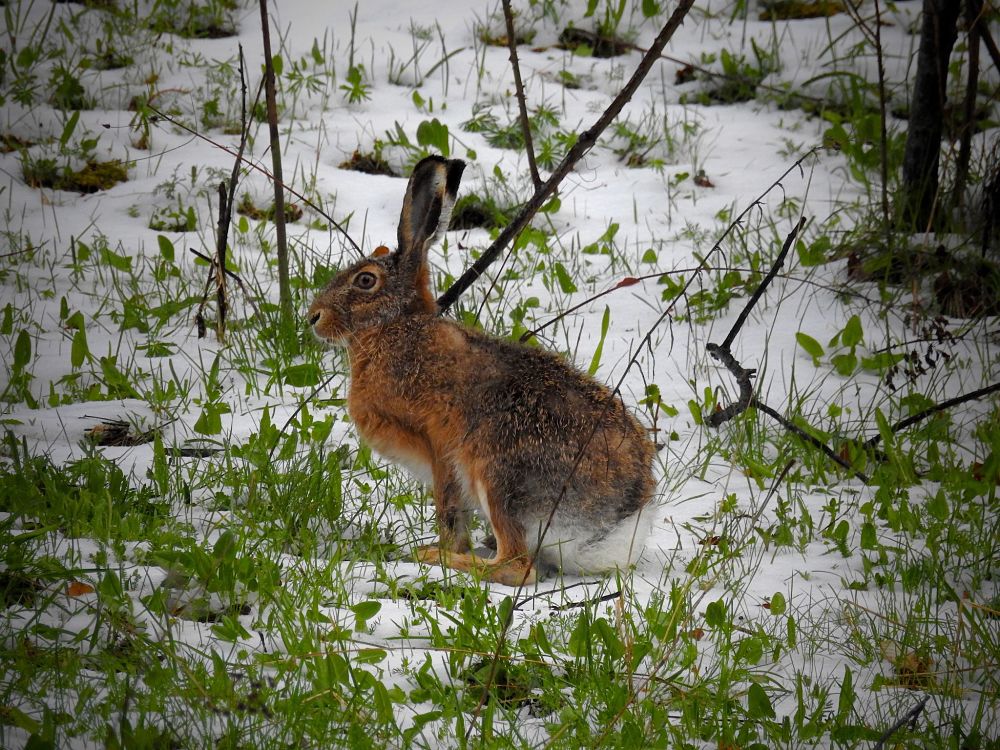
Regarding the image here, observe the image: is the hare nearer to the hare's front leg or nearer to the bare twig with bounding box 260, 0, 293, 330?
the hare's front leg

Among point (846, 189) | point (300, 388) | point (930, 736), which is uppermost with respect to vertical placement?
point (846, 189)

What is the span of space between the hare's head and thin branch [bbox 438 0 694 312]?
35 cm

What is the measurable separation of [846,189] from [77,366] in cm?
564

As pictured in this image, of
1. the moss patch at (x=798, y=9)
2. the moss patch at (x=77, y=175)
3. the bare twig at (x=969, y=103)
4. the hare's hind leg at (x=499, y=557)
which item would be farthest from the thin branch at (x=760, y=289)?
the moss patch at (x=798, y=9)

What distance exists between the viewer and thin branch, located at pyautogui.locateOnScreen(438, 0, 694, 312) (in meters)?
4.55

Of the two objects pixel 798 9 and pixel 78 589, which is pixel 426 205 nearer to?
pixel 78 589

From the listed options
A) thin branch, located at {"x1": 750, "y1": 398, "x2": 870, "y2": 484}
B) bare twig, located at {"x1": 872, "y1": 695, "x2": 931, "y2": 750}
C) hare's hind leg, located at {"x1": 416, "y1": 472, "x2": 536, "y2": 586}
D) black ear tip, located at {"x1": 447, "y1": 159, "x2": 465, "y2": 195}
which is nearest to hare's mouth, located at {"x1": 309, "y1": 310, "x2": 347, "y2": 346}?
black ear tip, located at {"x1": 447, "y1": 159, "x2": 465, "y2": 195}

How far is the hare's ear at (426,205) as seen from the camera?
4.61m

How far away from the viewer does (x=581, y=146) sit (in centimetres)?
479

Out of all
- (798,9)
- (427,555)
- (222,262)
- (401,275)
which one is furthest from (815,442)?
(798,9)

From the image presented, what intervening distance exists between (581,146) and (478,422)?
1539 mm

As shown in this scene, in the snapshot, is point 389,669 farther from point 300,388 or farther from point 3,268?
point 3,268

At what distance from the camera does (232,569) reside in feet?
11.3

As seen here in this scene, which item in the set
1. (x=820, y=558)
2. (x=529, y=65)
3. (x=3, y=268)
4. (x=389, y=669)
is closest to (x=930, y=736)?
(x=820, y=558)
